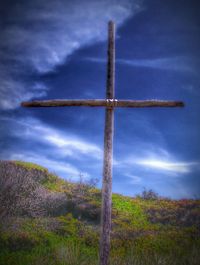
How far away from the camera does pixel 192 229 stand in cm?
1384

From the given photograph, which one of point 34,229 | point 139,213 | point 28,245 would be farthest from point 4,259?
point 139,213

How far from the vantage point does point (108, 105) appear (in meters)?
8.34

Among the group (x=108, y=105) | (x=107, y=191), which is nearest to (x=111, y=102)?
(x=108, y=105)

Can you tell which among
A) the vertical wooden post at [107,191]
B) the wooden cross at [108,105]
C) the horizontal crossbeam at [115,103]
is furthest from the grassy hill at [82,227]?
the horizontal crossbeam at [115,103]

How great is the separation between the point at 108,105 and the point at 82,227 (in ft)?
25.6

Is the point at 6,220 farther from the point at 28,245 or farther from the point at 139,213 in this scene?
the point at 139,213

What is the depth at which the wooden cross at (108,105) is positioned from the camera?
800 centimetres

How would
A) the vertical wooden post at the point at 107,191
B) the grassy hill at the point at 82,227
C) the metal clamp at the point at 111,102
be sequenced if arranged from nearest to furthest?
the vertical wooden post at the point at 107,191
the metal clamp at the point at 111,102
the grassy hill at the point at 82,227

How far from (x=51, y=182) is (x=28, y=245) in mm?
9971

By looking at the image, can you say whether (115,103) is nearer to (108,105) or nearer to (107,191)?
(108,105)

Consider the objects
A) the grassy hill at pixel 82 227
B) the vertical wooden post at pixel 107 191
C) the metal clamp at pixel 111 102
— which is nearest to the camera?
the vertical wooden post at pixel 107 191

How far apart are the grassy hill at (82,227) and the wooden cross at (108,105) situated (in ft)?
7.17

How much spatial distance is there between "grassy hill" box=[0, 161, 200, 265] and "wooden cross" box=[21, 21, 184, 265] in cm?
219

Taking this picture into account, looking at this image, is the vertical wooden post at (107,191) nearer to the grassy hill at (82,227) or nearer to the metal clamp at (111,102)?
the metal clamp at (111,102)
